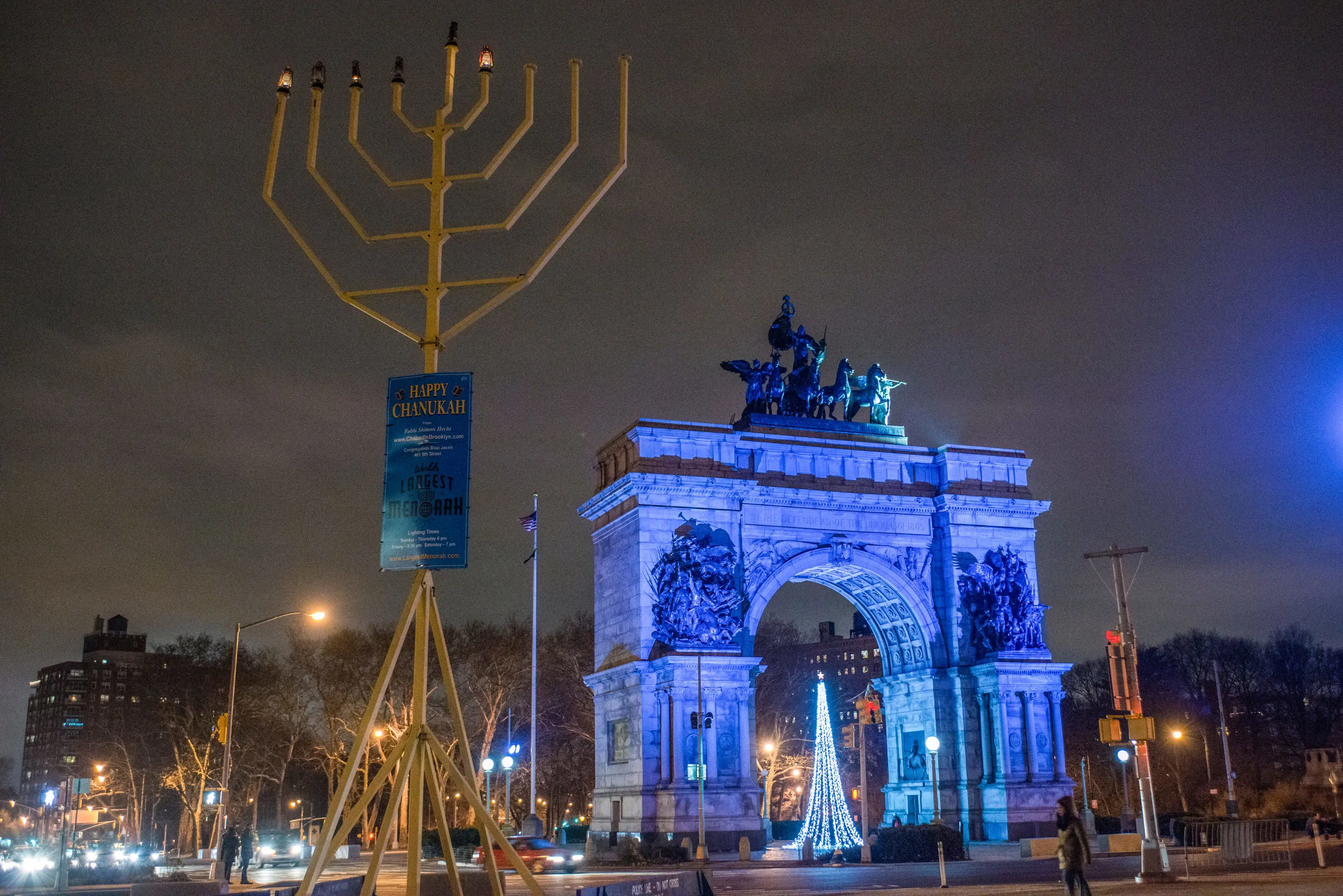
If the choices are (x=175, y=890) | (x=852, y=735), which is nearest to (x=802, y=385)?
(x=852, y=735)

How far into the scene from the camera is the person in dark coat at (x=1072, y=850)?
16.6 metres

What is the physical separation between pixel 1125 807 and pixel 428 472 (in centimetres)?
7465

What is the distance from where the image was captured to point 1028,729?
4378 cm

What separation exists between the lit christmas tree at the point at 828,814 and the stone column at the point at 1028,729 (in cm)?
713

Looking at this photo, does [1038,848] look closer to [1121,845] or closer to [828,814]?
[1121,845]

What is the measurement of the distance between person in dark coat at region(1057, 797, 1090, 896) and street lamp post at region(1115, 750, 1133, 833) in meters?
15.2

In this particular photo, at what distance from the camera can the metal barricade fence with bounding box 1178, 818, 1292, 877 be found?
3050 cm

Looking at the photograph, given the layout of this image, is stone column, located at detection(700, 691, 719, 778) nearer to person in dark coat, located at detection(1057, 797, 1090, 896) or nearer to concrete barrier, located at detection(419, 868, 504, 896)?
person in dark coat, located at detection(1057, 797, 1090, 896)

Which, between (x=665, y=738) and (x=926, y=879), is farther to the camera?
(x=665, y=738)

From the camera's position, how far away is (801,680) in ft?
257

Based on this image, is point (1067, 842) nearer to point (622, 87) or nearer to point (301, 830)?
point (622, 87)

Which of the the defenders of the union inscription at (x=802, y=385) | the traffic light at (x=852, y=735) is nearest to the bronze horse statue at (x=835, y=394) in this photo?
the the defenders of the union inscription at (x=802, y=385)

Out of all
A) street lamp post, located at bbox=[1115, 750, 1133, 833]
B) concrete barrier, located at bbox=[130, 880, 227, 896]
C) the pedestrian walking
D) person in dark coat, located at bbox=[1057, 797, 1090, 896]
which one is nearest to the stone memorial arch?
street lamp post, located at bbox=[1115, 750, 1133, 833]

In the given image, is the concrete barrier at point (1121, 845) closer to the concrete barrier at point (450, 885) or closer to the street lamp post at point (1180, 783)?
the concrete barrier at point (450, 885)
